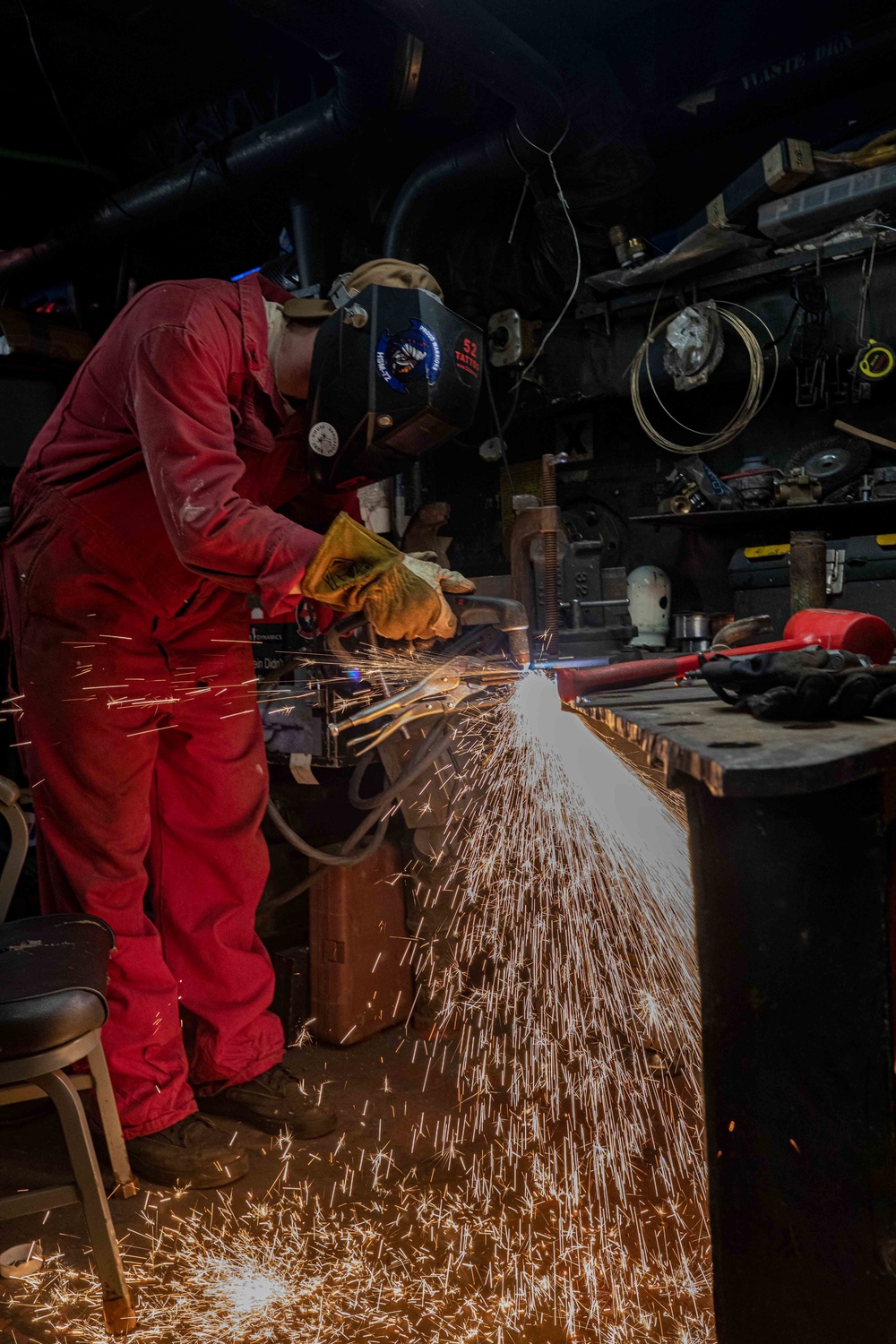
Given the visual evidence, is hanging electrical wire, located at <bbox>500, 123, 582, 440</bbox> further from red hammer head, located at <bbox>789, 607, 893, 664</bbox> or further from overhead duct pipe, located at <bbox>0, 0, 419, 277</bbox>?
red hammer head, located at <bbox>789, 607, 893, 664</bbox>

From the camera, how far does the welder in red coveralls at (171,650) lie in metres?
1.82

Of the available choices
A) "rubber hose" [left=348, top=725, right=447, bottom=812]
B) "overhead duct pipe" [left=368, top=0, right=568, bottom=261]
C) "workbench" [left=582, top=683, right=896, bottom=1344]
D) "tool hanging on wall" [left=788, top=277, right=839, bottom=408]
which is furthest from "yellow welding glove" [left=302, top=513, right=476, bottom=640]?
"tool hanging on wall" [left=788, top=277, right=839, bottom=408]

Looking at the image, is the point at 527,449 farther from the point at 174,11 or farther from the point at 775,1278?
the point at 775,1278

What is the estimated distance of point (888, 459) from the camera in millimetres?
3342

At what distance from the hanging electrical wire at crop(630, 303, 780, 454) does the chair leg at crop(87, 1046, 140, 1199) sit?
9.85 feet

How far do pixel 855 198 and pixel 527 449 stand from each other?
1792 mm

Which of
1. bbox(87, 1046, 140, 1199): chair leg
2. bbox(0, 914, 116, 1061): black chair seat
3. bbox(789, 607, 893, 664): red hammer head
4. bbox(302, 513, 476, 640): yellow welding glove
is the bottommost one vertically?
bbox(87, 1046, 140, 1199): chair leg

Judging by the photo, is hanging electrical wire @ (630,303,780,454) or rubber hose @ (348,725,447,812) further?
hanging electrical wire @ (630,303,780,454)

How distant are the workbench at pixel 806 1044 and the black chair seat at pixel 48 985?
1100 millimetres

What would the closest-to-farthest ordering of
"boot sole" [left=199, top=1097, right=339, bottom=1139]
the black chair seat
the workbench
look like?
the workbench < the black chair seat < "boot sole" [left=199, top=1097, right=339, bottom=1139]

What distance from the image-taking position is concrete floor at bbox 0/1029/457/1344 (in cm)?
181

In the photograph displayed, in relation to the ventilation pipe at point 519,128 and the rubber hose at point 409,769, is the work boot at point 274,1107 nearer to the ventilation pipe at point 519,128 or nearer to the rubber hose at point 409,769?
the rubber hose at point 409,769

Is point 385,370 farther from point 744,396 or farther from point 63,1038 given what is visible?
point 744,396

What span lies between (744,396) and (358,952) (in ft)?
9.12
